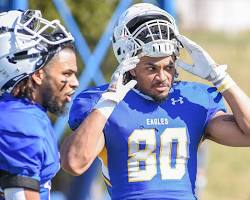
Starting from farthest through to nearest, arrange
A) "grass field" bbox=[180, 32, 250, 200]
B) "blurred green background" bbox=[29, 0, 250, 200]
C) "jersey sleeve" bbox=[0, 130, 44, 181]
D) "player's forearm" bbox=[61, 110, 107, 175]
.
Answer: "grass field" bbox=[180, 32, 250, 200] < "blurred green background" bbox=[29, 0, 250, 200] < "player's forearm" bbox=[61, 110, 107, 175] < "jersey sleeve" bbox=[0, 130, 44, 181]

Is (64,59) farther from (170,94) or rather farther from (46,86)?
(170,94)

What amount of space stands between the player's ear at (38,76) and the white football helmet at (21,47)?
3 cm

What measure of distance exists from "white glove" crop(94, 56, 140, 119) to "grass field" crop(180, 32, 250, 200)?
19.2 ft

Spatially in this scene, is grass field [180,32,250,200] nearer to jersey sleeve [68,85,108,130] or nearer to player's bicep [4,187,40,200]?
jersey sleeve [68,85,108,130]

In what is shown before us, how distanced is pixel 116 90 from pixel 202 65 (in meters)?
0.54

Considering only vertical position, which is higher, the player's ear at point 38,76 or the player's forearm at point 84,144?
the player's ear at point 38,76

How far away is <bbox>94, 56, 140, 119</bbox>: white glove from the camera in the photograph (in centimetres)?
518

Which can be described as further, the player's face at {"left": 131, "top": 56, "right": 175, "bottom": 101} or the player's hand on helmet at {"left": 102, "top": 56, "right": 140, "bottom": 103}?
the player's face at {"left": 131, "top": 56, "right": 175, "bottom": 101}

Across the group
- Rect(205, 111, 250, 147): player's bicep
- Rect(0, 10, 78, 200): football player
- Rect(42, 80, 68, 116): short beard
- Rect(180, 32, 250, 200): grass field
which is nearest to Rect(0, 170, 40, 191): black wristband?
Rect(0, 10, 78, 200): football player

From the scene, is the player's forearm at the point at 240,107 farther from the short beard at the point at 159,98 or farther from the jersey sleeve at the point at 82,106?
the jersey sleeve at the point at 82,106

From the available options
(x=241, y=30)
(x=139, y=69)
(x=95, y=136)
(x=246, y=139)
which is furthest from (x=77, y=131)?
(x=241, y=30)

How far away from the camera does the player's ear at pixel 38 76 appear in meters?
4.70

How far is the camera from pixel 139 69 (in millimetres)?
5371

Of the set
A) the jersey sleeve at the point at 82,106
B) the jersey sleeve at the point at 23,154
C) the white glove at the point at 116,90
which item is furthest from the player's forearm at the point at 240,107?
the jersey sleeve at the point at 23,154
